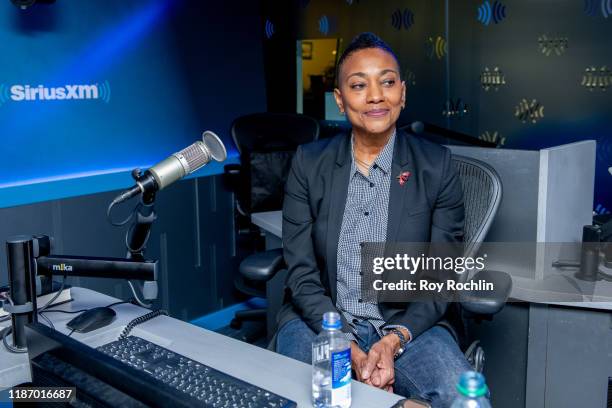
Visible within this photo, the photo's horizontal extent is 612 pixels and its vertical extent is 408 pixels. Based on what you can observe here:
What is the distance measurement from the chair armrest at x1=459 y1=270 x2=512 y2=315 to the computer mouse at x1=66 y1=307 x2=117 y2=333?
0.92 metres

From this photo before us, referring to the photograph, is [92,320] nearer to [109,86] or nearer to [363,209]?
[363,209]

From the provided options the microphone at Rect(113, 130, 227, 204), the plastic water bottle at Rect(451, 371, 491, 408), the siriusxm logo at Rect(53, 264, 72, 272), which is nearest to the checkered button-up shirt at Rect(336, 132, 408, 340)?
the microphone at Rect(113, 130, 227, 204)

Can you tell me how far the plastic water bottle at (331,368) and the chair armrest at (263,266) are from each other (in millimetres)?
750

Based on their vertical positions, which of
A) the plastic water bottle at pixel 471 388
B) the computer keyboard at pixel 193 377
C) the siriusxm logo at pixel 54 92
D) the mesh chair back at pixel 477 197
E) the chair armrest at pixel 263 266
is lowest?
the computer keyboard at pixel 193 377

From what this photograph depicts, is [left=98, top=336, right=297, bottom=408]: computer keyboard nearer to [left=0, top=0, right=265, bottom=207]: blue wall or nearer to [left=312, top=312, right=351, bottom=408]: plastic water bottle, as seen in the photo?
[left=312, top=312, right=351, bottom=408]: plastic water bottle

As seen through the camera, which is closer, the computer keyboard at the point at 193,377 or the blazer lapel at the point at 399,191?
the computer keyboard at the point at 193,377

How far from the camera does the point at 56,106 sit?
2.95 m

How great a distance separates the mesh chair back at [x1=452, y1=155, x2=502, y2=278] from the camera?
180 cm

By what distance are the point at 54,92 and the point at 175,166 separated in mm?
1750

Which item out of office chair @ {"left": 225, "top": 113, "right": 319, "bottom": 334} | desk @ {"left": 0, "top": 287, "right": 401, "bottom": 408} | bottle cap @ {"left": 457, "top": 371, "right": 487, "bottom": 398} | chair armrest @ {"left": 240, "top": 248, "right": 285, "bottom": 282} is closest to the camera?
bottle cap @ {"left": 457, "top": 371, "right": 487, "bottom": 398}

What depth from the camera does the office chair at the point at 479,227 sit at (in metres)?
1.64

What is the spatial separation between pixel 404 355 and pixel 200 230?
2.26m

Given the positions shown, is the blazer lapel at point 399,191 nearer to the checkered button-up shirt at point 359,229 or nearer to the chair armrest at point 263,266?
the checkered button-up shirt at point 359,229

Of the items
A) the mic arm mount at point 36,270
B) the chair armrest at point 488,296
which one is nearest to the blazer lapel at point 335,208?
the chair armrest at point 488,296
